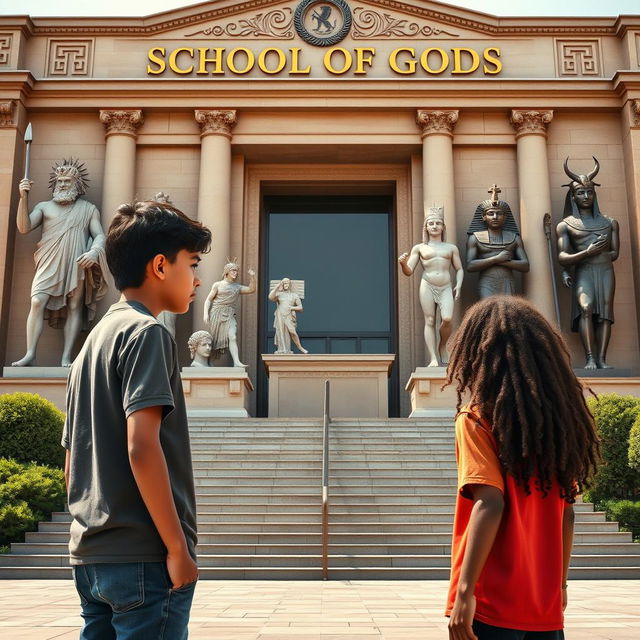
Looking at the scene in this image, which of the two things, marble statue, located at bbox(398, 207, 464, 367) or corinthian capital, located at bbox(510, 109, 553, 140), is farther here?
corinthian capital, located at bbox(510, 109, 553, 140)

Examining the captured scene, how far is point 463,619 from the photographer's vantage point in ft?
8.23

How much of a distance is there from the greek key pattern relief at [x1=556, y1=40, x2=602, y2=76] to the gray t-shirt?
2212 cm

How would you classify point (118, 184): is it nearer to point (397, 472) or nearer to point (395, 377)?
point (395, 377)

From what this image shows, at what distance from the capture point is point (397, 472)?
13812mm

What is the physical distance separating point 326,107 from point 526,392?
20.3m

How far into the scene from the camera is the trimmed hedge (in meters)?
11.7

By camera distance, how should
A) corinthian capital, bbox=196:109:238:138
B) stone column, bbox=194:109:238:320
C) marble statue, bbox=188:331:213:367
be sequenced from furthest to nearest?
corinthian capital, bbox=196:109:238:138
stone column, bbox=194:109:238:320
marble statue, bbox=188:331:213:367

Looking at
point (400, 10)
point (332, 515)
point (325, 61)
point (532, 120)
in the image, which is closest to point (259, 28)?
point (325, 61)

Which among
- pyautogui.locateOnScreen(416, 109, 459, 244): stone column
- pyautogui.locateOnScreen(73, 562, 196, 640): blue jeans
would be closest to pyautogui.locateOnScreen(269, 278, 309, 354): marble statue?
pyautogui.locateOnScreen(416, 109, 459, 244): stone column

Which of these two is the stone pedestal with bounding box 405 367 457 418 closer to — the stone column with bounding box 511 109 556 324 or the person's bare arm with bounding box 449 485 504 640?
the stone column with bounding box 511 109 556 324

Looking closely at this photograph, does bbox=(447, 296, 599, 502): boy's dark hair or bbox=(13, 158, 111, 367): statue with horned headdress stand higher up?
bbox=(13, 158, 111, 367): statue with horned headdress

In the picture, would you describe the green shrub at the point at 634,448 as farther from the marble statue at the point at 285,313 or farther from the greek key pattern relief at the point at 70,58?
the greek key pattern relief at the point at 70,58

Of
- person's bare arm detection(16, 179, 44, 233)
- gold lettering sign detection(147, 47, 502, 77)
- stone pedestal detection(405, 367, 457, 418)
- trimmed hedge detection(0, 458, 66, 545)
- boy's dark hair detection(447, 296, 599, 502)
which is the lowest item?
trimmed hedge detection(0, 458, 66, 545)

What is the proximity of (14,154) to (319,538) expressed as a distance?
14.4m
